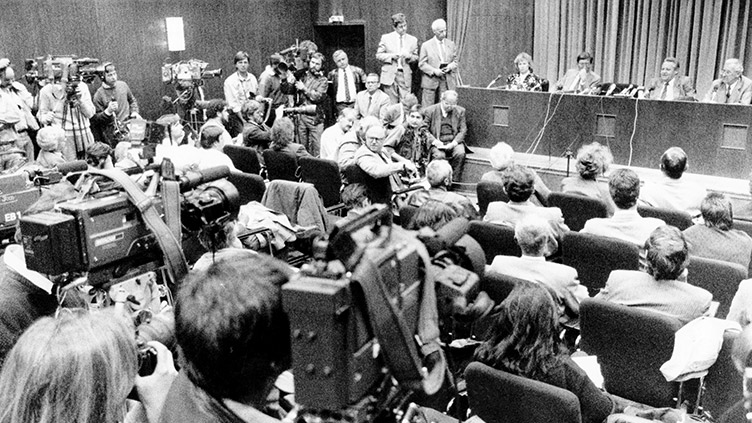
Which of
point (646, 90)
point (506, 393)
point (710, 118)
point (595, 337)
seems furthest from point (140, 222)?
point (646, 90)

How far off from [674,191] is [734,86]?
3127 mm

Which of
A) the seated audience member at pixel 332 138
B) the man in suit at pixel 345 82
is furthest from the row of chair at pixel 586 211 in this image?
the man in suit at pixel 345 82

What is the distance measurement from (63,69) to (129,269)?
19.0ft

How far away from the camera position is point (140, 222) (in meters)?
2.25

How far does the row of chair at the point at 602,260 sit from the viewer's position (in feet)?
11.6

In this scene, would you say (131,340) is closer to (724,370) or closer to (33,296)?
(33,296)

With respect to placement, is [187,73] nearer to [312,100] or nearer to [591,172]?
A: [312,100]

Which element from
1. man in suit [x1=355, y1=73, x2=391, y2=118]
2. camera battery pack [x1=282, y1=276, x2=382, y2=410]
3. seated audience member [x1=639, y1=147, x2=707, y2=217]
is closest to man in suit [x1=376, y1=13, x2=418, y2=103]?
man in suit [x1=355, y1=73, x2=391, y2=118]

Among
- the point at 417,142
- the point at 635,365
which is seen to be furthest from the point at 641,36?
the point at 635,365

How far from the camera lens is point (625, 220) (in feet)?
13.5

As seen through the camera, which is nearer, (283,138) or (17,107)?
(283,138)

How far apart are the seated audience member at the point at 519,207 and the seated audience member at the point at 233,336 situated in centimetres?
300

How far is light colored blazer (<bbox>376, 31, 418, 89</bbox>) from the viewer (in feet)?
30.7

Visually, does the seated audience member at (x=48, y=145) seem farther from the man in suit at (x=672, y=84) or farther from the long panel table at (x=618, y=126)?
the man in suit at (x=672, y=84)
